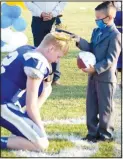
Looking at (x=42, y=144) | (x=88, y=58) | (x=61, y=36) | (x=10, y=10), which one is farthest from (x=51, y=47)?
(x=10, y=10)

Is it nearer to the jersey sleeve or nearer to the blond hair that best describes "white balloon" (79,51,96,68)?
the blond hair

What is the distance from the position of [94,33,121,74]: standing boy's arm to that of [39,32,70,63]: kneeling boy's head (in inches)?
14.0

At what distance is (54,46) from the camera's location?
13.7 feet

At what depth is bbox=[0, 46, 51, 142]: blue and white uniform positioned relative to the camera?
Answer: 4.09m

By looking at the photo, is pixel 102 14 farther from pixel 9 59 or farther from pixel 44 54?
pixel 9 59

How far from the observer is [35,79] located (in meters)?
4.05

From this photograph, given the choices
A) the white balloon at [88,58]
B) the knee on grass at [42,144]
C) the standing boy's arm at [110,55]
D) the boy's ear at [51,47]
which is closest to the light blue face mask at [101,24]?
the standing boy's arm at [110,55]

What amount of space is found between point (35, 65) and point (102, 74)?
675 mm

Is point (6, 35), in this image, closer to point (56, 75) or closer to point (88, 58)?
point (56, 75)

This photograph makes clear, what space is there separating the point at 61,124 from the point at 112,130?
26.0 inches

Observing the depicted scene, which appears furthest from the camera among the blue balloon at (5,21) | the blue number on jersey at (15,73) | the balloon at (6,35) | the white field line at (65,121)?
the balloon at (6,35)

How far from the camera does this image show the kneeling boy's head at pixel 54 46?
164 inches

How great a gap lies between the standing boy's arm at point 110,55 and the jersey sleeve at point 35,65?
496 millimetres

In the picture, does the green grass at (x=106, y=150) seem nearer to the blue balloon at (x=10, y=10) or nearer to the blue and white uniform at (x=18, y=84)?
the blue and white uniform at (x=18, y=84)
